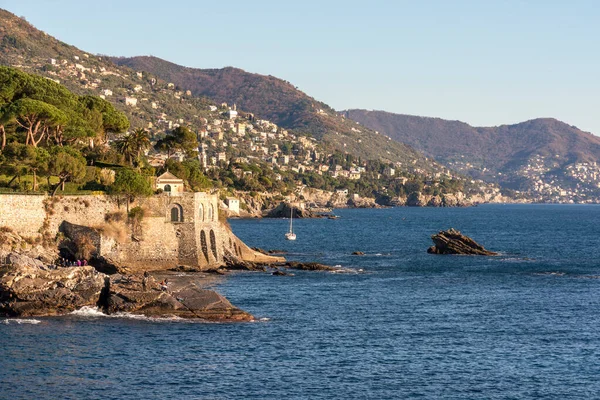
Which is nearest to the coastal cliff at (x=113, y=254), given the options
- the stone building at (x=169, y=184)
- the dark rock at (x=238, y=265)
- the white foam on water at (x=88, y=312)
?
the dark rock at (x=238, y=265)

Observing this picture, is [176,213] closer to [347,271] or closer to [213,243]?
[213,243]

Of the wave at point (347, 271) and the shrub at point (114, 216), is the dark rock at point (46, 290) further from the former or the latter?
the wave at point (347, 271)

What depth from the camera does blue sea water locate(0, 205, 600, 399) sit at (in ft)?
134

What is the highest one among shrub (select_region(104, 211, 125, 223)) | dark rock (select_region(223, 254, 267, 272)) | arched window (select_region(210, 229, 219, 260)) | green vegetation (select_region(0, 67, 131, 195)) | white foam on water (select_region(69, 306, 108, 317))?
green vegetation (select_region(0, 67, 131, 195))

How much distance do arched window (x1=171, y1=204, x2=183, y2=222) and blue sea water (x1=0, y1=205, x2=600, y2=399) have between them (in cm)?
682

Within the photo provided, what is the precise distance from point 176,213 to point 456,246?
139 feet

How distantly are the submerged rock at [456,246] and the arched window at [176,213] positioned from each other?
41.4 m

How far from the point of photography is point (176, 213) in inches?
3054

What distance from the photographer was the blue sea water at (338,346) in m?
40.8

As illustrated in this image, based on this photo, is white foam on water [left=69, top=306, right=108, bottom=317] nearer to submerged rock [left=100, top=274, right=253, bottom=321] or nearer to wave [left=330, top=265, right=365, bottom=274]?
submerged rock [left=100, top=274, right=253, bottom=321]

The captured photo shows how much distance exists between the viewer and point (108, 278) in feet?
189

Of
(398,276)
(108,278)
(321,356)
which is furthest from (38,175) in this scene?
(321,356)

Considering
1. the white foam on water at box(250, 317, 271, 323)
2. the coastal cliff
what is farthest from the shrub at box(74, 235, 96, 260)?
the white foam on water at box(250, 317, 271, 323)

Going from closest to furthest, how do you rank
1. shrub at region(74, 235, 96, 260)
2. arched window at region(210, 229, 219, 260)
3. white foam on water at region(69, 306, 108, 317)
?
white foam on water at region(69, 306, 108, 317)
shrub at region(74, 235, 96, 260)
arched window at region(210, 229, 219, 260)
